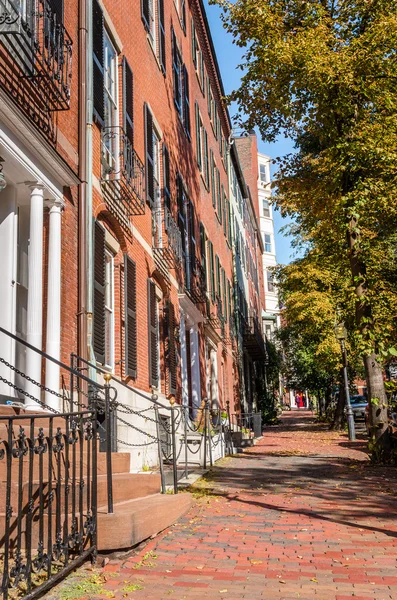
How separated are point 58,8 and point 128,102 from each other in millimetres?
3127

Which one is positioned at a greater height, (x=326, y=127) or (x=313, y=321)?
(x=326, y=127)

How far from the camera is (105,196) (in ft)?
32.5

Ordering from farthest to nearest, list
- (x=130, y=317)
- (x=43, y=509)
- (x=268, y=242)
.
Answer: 1. (x=268, y=242)
2. (x=130, y=317)
3. (x=43, y=509)

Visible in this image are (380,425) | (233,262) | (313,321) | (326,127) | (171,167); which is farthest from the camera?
(233,262)

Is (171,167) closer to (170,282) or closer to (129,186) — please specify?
(170,282)

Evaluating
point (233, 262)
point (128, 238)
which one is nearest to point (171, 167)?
point (128, 238)

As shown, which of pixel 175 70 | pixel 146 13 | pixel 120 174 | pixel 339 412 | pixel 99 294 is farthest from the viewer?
pixel 339 412

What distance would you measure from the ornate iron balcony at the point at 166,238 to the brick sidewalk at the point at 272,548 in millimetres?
5148

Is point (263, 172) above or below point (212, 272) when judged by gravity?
above

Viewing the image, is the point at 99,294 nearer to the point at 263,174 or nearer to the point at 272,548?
the point at 272,548

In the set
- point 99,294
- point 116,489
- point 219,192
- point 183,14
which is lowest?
point 116,489

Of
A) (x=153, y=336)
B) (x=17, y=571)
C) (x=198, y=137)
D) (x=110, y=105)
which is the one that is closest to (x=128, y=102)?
(x=110, y=105)

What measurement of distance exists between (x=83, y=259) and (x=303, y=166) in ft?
28.0

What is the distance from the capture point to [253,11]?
44.5 feet
